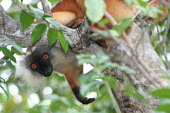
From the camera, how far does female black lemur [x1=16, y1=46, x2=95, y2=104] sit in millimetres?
4672

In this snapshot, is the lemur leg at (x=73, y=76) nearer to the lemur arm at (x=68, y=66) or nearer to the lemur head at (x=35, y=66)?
the lemur arm at (x=68, y=66)

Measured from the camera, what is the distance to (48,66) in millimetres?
4621

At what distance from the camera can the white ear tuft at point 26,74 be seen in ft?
16.3

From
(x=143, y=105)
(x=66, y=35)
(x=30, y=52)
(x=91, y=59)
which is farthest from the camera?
(x=30, y=52)

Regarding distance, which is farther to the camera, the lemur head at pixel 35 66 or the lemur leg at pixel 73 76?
the lemur leg at pixel 73 76

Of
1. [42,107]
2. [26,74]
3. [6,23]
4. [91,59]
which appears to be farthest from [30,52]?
[91,59]

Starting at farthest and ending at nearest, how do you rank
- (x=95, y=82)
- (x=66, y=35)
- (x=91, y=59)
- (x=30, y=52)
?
(x=30, y=52) → (x=66, y=35) → (x=95, y=82) → (x=91, y=59)

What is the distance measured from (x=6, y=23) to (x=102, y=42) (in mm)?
1142

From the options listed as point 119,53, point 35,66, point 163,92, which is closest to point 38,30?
point 119,53

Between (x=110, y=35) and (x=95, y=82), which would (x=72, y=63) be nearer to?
(x=95, y=82)

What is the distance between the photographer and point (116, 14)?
3289 millimetres

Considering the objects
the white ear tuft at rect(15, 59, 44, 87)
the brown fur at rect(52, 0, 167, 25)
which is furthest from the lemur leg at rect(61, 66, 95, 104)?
the brown fur at rect(52, 0, 167, 25)

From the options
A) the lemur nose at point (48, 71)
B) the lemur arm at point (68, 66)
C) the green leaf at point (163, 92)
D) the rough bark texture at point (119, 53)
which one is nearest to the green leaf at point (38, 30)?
the rough bark texture at point (119, 53)

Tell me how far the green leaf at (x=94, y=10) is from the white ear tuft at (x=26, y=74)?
134 inches
